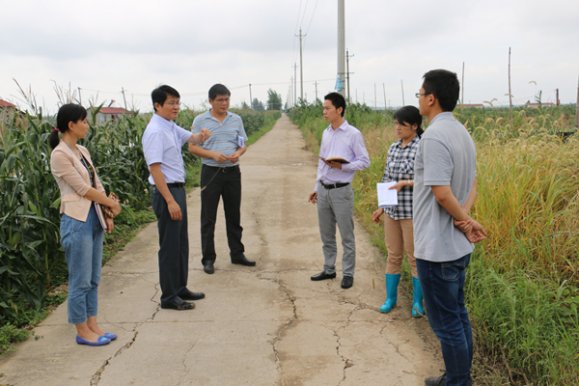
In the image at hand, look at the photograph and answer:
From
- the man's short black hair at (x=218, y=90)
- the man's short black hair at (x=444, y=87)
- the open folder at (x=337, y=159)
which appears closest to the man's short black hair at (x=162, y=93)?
the man's short black hair at (x=218, y=90)

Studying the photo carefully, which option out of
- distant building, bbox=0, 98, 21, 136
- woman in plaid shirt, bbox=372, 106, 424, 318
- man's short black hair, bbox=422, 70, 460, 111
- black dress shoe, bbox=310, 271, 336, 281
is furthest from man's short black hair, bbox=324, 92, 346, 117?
distant building, bbox=0, 98, 21, 136

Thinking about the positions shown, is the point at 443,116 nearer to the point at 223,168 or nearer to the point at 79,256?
the point at 79,256

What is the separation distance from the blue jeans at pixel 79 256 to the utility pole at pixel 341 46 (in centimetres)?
1113

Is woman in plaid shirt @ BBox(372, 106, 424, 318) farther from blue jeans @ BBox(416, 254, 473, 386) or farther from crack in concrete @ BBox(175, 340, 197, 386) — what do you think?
crack in concrete @ BBox(175, 340, 197, 386)

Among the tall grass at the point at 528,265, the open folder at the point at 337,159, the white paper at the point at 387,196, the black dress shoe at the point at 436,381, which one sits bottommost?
the black dress shoe at the point at 436,381

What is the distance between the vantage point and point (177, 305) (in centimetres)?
433

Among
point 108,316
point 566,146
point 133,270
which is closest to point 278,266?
point 133,270

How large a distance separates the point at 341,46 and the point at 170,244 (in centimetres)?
1094

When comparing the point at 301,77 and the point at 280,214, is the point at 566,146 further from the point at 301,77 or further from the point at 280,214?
the point at 301,77

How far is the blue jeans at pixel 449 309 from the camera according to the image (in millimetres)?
2747

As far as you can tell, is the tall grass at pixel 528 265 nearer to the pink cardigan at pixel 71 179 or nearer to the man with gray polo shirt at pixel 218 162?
the man with gray polo shirt at pixel 218 162

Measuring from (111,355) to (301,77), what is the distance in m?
55.7

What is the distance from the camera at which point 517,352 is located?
318cm

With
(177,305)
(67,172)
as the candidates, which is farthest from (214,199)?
(67,172)
